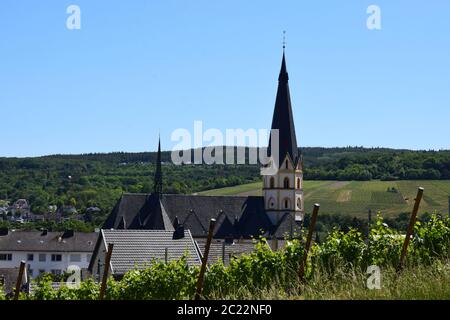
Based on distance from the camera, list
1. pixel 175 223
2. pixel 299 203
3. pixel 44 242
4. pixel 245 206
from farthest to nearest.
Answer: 1. pixel 44 242
2. pixel 245 206
3. pixel 299 203
4. pixel 175 223

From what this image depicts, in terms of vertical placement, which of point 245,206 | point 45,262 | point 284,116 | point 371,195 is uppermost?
point 284,116

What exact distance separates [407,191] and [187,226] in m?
33.2

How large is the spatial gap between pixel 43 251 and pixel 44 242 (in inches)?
44.1

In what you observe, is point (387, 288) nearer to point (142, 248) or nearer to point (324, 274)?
point (324, 274)

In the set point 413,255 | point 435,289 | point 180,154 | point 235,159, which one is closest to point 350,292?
point 435,289

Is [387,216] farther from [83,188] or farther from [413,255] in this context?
[83,188]

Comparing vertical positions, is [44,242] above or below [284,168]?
below

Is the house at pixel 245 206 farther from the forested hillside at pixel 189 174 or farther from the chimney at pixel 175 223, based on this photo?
the forested hillside at pixel 189 174

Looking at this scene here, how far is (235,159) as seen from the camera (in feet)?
486

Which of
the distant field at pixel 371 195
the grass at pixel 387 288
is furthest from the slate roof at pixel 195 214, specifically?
the grass at pixel 387 288

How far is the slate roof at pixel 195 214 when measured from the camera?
6706 cm

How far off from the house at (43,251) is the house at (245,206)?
9123 millimetres

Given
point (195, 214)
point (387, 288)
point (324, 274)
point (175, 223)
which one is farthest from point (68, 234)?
point (387, 288)

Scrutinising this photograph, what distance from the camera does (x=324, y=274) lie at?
13266 mm
